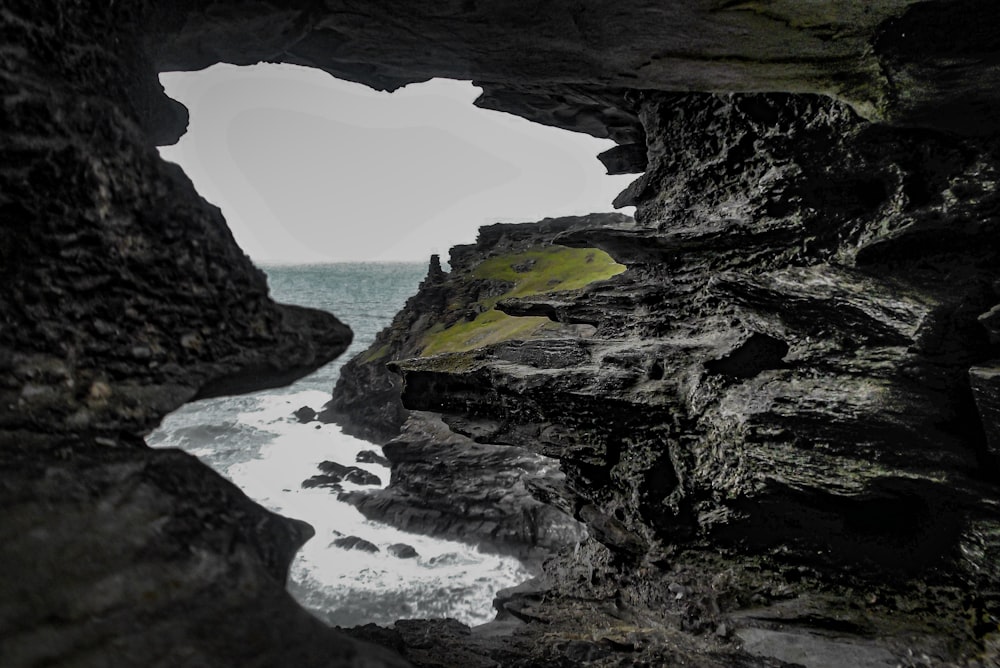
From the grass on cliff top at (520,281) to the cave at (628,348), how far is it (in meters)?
23.8

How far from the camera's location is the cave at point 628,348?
608 centimetres

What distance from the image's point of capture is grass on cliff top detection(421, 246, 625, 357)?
159 ft

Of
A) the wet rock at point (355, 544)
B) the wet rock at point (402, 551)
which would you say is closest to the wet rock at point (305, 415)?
the wet rock at point (355, 544)

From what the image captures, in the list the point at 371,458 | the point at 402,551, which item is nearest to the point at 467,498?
the point at 402,551

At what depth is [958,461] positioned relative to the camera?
11.6 meters

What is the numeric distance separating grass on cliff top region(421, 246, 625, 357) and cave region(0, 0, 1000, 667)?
23.8 m

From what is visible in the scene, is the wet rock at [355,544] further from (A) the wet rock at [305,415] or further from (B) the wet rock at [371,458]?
(A) the wet rock at [305,415]

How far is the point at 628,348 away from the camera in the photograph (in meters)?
17.5

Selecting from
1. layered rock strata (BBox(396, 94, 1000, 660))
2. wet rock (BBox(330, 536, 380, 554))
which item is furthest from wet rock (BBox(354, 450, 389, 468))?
layered rock strata (BBox(396, 94, 1000, 660))

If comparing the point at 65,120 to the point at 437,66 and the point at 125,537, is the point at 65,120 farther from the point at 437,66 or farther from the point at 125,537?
the point at 437,66

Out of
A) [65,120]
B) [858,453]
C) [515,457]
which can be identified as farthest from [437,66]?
[515,457]

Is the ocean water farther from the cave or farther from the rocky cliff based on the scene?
the cave

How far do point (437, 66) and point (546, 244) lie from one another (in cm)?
6082

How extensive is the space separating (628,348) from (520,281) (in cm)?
4697
